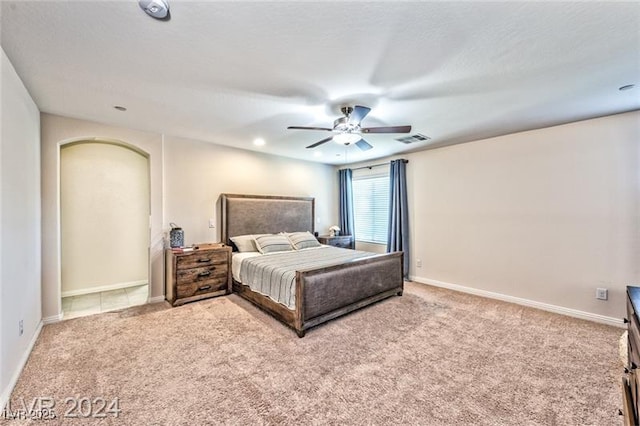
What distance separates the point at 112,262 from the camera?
449cm

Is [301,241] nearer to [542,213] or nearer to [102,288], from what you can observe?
[102,288]

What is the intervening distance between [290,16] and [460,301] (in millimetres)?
4054

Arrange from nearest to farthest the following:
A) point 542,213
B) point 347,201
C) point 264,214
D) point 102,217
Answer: point 542,213 < point 102,217 < point 264,214 < point 347,201

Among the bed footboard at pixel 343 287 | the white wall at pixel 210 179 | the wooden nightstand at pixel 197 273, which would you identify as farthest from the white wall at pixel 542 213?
the wooden nightstand at pixel 197 273

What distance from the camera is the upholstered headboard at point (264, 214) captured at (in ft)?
15.0

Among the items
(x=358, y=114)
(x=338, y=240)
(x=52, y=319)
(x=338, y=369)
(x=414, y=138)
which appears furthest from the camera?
(x=338, y=240)

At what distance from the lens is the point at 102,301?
153 inches

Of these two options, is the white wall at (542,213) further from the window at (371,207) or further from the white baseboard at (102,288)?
the white baseboard at (102,288)

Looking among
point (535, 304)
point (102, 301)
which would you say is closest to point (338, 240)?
point (535, 304)

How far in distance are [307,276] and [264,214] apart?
243cm

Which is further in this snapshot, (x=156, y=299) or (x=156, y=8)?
(x=156, y=299)

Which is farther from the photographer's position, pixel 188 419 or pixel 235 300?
pixel 235 300

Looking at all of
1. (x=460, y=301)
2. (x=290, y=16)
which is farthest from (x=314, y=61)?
(x=460, y=301)

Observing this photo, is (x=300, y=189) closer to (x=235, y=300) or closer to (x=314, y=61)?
(x=235, y=300)
